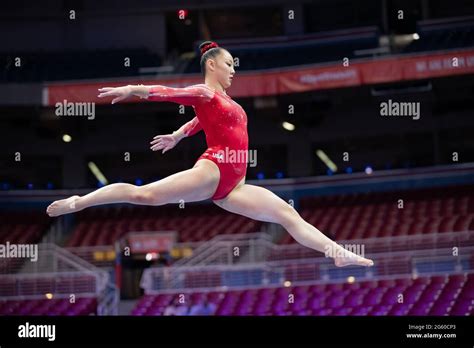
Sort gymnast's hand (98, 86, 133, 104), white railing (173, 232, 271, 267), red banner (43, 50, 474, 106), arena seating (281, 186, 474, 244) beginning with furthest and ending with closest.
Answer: red banner (43, 50, 474, 106) → arena seating (281, 186, 474, 244) → white railing (173, 232, 271, 267) → gymnast's hand (98, 86, 133, 104)

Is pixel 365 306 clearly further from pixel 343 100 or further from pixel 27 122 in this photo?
pixel 27 122

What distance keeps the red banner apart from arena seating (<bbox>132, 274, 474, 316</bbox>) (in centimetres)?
405

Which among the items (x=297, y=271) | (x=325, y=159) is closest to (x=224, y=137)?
(x=297, y=271)

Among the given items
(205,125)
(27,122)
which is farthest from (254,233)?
(205,125)

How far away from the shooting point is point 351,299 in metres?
11.6

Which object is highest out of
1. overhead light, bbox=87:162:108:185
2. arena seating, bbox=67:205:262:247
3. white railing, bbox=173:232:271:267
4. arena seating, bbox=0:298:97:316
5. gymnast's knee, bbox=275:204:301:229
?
overhead light, bbox=87:162:108:185

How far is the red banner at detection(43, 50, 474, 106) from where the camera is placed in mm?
14188

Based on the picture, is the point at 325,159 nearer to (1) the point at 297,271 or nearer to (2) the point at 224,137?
(1) the point at 297,271

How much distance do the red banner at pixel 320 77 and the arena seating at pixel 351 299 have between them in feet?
13.3

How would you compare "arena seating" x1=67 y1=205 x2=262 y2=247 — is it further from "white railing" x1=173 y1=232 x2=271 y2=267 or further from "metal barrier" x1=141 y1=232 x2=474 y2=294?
"metal barrier" x1=141 y1=232 x2=474 y2=294

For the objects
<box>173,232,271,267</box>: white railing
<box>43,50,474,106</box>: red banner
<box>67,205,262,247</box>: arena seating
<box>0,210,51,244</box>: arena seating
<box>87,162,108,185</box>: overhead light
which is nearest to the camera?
<box>173,232,271,267</box>: white railing

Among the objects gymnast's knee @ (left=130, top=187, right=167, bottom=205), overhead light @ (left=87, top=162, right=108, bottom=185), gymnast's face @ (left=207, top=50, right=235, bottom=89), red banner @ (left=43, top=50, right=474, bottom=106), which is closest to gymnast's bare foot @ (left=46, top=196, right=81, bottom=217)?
gymnast's knee @ (left=130, top=187, right=167, bottom=205)

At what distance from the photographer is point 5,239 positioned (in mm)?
15094

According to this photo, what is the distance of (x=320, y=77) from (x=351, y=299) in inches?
183
